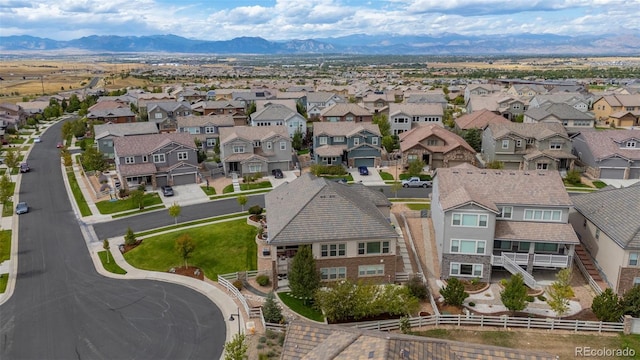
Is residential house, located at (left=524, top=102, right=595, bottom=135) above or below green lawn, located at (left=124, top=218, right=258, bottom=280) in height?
above

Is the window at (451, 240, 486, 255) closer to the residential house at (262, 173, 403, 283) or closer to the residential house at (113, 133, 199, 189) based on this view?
the residential house at (262, 173, 403, 283)

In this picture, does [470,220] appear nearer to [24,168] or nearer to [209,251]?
[209,251]

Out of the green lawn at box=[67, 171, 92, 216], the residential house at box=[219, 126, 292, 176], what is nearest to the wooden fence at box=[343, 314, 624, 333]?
the green lawn at box=[67, 171, 92, 216]

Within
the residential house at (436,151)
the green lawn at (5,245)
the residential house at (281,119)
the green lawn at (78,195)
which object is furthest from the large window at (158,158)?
the residential house at (436,151)

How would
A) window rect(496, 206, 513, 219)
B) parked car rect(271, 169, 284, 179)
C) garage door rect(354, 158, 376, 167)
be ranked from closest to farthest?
window rect(496, 206, 513, 219), parked car rect(271, 169, 284, 179), garage door rect(354, 158, 376, 167)

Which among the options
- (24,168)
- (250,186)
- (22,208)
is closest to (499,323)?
(250,186)

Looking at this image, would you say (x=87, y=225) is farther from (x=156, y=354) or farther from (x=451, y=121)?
(x=451, y=121)

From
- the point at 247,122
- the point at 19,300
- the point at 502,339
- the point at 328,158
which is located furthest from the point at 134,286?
the point at 247,122
